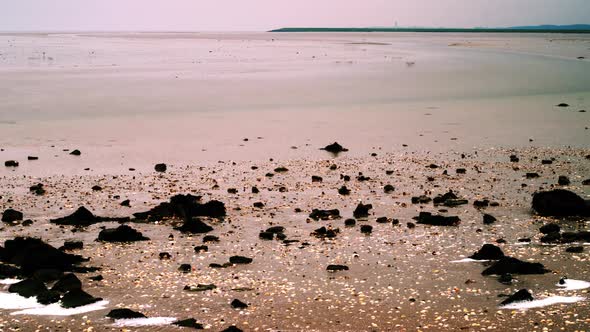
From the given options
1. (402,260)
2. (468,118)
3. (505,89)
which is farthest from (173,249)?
(505,89)

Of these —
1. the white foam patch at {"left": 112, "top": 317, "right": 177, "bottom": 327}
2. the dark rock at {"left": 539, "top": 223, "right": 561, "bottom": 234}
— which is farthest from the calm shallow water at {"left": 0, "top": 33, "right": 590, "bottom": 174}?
the white foam patch at {"left": 112, "top": 317, "right": 177, "bottom": 327}

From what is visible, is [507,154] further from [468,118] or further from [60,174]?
[60,174]

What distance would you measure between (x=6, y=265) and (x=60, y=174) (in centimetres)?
745

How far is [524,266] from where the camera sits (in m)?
10.4

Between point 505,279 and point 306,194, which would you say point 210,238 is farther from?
point 505,279

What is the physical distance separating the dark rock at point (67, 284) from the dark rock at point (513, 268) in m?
5.39

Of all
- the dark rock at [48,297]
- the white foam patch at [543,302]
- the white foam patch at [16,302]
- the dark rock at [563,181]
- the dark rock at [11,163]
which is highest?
the dark rock at [11,163]

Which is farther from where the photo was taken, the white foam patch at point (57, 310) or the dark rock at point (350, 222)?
the dark rock at point (350, 222)

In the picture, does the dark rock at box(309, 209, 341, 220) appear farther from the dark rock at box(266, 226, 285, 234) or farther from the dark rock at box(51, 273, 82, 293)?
A: the dark rock at box(51, 273, 82, 293)

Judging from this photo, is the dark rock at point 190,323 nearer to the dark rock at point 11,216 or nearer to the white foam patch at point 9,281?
the white foam patch at point 9,281

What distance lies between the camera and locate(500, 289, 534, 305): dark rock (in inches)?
360

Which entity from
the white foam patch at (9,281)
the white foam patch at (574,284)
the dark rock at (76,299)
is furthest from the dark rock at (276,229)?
the white foam patch at (574,284)

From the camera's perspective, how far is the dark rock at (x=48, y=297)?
30.6ft

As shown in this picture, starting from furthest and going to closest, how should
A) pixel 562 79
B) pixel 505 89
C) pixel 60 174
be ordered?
pixel 562 79 < pixel 505 89 < pixel 60 174
